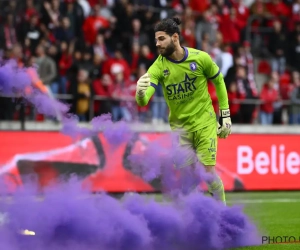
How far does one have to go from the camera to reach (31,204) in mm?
7633

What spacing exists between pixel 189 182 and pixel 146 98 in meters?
1.21

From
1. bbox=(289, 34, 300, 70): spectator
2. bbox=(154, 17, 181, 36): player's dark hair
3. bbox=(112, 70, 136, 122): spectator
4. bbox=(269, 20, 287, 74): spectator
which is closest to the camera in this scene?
bbox=(154, 17, 181, 36): player's dark hair

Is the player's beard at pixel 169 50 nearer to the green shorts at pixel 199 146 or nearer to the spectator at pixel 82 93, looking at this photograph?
the green shorts at pixel 199 146

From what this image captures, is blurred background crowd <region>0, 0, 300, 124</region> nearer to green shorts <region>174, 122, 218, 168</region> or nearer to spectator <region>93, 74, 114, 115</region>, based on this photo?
spectator <region>93, 74, 114, 115</region>

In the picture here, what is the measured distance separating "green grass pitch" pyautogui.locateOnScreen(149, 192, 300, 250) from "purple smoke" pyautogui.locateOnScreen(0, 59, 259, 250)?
57cm

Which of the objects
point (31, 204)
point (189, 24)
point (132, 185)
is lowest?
point (132, 185)

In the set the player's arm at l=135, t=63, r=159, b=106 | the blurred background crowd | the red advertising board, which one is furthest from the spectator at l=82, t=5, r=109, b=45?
the player's arm at l=135, t=63, r=159, b=106

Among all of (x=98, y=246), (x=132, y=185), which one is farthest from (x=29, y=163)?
(x=98, y=246)

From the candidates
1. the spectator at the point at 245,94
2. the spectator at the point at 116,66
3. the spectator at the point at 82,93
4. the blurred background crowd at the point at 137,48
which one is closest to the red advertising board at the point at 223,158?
the blurred background crowd at the point at 137,48

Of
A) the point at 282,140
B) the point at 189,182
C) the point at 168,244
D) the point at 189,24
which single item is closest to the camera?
the point at 168,244

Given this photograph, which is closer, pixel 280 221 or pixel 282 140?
pixel 280 221

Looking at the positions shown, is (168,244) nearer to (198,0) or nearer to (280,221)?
(280,221)

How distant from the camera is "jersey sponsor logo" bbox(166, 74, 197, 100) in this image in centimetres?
938

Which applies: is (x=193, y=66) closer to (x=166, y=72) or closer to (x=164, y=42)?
(x=166, y=72)
